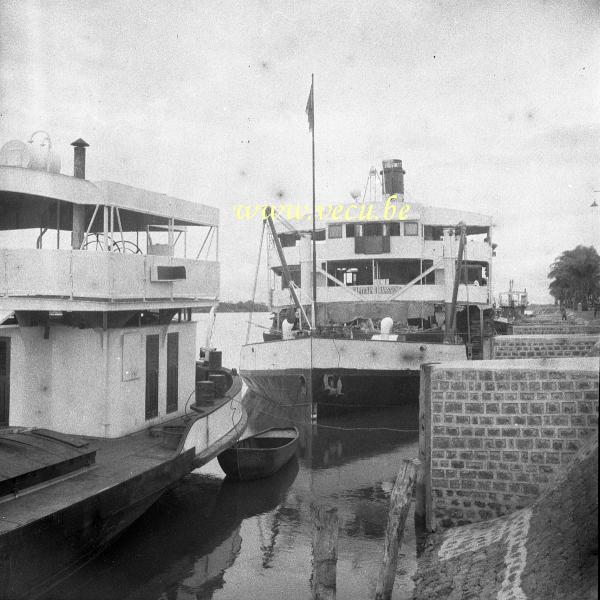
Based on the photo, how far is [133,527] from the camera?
419 inches

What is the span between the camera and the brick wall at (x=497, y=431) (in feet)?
30.0

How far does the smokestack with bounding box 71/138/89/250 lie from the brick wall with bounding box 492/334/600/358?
13.2 metres

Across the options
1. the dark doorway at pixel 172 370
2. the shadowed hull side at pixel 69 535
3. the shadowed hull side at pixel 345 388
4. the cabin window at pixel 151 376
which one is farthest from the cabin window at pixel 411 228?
the shadowed hull side at pixel 69 535

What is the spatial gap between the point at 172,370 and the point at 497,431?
6.97 m

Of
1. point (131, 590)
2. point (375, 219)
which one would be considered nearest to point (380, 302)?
point (375, 219)

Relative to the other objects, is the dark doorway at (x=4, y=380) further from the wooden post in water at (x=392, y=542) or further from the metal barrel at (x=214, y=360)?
the wooden post in water at (x=392, y=542)

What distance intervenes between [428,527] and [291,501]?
3.78m

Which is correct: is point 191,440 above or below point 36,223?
below

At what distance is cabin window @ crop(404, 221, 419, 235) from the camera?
27391mm

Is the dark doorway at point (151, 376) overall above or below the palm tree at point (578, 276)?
below

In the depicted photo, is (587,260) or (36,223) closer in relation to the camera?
(36,223)

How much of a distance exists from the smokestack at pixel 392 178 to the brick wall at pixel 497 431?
77.3ft

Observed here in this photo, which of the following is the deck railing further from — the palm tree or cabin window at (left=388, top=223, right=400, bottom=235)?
the palm tree

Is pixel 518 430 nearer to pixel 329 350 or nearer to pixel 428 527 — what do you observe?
pixel 428 527
